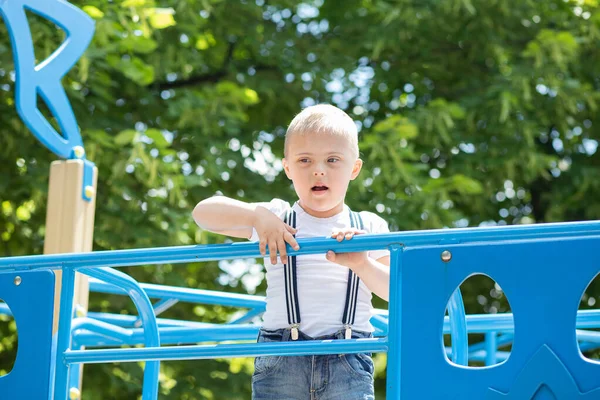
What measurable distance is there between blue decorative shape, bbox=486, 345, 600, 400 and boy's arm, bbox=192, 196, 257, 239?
32.8 inches

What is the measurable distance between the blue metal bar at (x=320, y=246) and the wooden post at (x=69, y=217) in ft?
4.85

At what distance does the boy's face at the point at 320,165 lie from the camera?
9.07 ft

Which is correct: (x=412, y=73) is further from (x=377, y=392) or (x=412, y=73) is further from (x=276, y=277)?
(x=276, y=277)

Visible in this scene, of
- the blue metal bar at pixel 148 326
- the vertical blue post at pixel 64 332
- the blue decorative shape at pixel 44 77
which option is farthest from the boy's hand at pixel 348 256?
the blue decorative shape at pixel 44 77

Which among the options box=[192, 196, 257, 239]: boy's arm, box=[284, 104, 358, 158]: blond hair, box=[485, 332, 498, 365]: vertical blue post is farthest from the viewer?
box=[485, 332, 498, 365]: vertical blue post

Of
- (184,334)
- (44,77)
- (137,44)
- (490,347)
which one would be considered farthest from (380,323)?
(137,44)

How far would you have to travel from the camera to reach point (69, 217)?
4.39 m

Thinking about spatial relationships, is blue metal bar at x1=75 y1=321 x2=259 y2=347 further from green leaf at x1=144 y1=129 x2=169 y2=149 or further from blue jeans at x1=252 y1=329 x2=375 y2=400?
green leaf at x1=144 y1=129 x2=169 y2=149

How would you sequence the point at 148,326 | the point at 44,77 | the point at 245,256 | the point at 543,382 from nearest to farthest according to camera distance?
the point at 543,382, the point at 245,256, the point at 148,326, the point at 44,77

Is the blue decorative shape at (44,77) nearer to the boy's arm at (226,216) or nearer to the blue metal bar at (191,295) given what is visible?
the blue metal bar at (191,295)

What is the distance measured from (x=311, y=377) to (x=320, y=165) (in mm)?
576

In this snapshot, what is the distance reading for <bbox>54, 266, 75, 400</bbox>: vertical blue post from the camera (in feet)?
9.00

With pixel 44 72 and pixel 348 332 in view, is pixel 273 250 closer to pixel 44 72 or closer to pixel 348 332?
pixel 348 332

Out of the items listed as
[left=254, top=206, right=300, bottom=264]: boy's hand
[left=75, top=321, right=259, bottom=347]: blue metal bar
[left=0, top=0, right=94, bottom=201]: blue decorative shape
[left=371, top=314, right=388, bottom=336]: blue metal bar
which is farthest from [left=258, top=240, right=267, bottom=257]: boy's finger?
[left=0, top=0, right=94, bottom=201]: blue decorative shape
